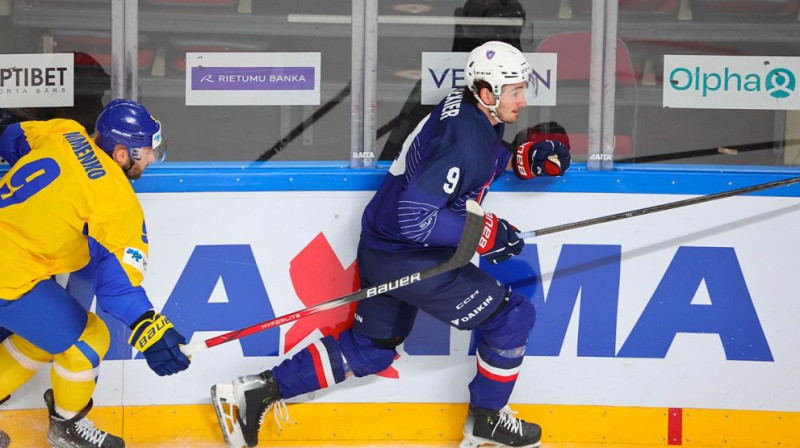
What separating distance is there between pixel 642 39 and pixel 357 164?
0.99 m

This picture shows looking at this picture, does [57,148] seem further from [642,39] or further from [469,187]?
[642,39]

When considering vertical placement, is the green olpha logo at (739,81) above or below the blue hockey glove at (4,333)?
above

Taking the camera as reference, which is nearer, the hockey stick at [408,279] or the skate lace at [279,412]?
the hockey stick at [408,279]

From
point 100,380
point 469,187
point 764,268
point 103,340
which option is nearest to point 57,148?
point 103,340

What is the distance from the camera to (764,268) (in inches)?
140

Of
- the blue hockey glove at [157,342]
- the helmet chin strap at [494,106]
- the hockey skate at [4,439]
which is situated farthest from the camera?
the hockey skate at [4,439]

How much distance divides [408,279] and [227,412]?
75 centimetres

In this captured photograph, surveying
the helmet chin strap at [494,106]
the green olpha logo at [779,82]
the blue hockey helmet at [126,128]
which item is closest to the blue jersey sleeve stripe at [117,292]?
the blue hockey helmet at [126,128]

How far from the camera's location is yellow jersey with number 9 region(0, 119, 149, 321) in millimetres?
2979

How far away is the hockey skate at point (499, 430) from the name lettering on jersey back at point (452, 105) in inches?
37.3

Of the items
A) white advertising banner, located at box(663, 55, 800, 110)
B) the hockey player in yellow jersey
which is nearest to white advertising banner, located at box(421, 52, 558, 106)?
white advertising banner, located at box(663, 55, 800, 110)

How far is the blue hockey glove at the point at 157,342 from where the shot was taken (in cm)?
296

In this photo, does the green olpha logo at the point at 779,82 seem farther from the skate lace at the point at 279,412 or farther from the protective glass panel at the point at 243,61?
the skate lace at the point at 279,412

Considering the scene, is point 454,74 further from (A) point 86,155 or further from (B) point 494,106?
(A) point 86,155
